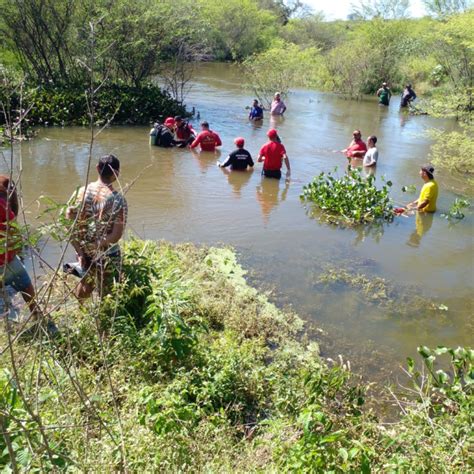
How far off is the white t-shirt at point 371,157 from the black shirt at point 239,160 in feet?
11.4

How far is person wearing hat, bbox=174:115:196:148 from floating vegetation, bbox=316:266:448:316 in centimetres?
830

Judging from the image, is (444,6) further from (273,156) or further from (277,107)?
(273,156)

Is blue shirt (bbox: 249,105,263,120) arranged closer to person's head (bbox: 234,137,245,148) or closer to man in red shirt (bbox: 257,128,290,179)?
person's head (bbox: 234,137,245,148)

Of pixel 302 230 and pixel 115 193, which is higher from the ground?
pixel 115 193

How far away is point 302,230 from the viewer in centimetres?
950

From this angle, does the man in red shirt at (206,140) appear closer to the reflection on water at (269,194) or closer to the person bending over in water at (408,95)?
the reflection on water at (269,194)

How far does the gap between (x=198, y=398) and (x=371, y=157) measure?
11.0m

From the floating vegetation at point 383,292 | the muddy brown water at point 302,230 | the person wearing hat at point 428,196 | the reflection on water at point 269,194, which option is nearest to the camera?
the muddy brown water at point 302,230

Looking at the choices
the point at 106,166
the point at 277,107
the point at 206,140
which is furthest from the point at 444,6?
the point at 106,166

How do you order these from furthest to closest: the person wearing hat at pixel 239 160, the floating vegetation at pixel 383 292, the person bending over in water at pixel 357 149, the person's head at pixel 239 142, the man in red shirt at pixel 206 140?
the person bending over in water at pixel 357 149 < the man in red shirt at pixel 206 140 < the person wearing hat at pixel 239 160 < the person's head at pixel 239 142 < the floating vegetation at pixel 383 292

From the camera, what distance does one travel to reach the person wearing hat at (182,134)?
14750mm

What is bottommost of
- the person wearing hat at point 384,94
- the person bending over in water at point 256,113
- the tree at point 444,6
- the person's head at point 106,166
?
the person's head at point 106,166

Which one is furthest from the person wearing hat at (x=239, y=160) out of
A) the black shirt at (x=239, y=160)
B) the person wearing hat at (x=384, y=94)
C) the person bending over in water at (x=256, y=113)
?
the person wearing hat at (x=384, y=94)

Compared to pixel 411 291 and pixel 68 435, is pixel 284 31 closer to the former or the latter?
pixel 411 291
